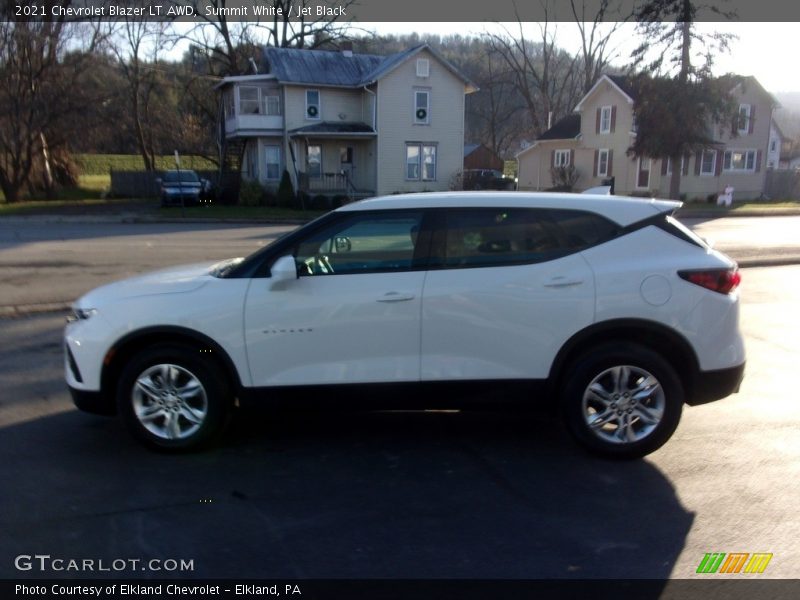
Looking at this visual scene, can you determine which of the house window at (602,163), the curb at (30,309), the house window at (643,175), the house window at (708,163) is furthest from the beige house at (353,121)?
the curb at (30,309)

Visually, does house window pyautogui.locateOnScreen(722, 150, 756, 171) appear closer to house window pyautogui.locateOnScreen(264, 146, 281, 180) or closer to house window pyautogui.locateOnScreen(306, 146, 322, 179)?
house window pyautogui.locateOnScreen(306, 146, 322, 179)

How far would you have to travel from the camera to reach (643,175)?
4200 centimetres

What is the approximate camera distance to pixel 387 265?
4.76 m

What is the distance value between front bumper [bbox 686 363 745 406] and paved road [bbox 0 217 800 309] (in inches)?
339

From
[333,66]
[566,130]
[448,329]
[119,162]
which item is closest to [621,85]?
[566,130]

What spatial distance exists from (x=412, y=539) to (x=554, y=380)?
1580mm

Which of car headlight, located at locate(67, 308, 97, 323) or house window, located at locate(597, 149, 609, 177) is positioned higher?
house window, located at locate(597, 149, 609, 177)

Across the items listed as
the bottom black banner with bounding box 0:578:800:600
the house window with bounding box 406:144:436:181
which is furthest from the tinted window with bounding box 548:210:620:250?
the house window with bounding box 406:144:436:181

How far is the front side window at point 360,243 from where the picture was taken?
4.81 metres

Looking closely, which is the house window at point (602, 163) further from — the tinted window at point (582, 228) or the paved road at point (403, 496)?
the tinted window at point (582, 228)

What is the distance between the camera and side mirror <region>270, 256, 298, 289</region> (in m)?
4.57

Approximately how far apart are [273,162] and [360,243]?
1397 inches

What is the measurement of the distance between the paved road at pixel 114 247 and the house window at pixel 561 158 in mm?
23709

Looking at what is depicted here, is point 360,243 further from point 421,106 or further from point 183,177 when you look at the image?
point 421,106
